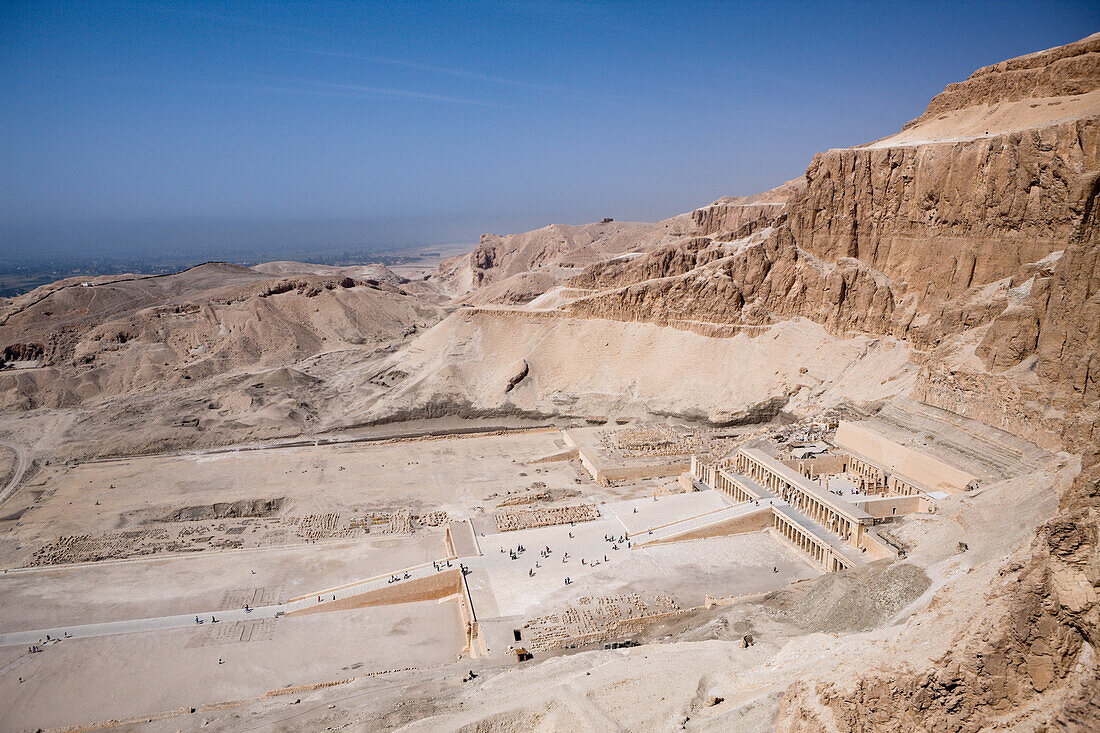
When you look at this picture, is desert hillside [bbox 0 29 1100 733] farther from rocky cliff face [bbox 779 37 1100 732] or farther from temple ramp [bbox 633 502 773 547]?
temple ramp [bbox 633 502 773 547]

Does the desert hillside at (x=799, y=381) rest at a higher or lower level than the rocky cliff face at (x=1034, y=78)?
lower

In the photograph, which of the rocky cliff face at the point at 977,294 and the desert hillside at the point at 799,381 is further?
the desert hillside at the point at 799,381

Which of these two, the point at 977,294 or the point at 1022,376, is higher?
the point at 977,294

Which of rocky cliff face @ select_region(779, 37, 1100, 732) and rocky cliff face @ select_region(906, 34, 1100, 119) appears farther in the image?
rocky cliff face @ select_region(906, 34, 1100, 119)

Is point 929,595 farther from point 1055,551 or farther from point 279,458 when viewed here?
point 279,458

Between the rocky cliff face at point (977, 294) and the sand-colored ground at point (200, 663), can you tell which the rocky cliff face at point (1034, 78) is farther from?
the sand-colored ground at point (200, 663)

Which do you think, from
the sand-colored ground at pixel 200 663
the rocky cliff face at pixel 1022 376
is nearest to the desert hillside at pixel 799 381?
the rocky cliff face at pixel 1022 376

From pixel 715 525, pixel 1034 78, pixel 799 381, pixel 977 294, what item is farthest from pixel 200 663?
pixel 1034 78

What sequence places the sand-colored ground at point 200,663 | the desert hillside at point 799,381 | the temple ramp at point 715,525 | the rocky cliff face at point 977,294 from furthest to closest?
the temple ramp at point 715,525 < the sand-colored ground at point 200,663 < the desert hillside at point 799,381 < the rocky cliff face at point 977,294

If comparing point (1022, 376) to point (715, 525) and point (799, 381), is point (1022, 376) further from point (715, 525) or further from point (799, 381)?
point (799, 381)

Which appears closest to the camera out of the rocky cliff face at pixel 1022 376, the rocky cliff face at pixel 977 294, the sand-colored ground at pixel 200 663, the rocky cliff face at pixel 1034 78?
the rocky cliff face at pixel 1022 376

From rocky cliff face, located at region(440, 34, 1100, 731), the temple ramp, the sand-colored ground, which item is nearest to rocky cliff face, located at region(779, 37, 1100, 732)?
rocky cliff face, located at region(440, 34, 1100, 731)

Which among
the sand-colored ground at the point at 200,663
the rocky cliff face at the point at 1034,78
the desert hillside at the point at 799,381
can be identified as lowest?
the sand-colored ground at the point at 200,663
